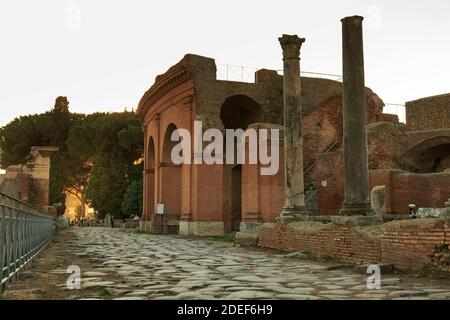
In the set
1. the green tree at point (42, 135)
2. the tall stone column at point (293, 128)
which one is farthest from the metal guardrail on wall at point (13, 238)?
the green tree at point (42, 135)

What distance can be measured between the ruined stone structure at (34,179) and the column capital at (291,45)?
10098 mm

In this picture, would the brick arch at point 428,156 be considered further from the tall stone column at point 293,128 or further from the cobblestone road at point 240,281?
the cobblestone road at point 240,281

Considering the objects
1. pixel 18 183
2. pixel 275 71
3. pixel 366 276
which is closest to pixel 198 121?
pixel 275 71

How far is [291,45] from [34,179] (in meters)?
11.0

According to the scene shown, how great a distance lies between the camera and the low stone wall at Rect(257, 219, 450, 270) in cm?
645

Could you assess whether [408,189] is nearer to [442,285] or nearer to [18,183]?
[442,285]

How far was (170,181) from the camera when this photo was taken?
Result: 1001 inches

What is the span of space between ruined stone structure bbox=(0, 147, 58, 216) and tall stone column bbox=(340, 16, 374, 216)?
1154 cm

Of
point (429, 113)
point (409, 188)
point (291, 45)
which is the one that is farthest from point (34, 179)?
point (429, 113)

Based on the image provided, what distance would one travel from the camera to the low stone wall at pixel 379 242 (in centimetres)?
645

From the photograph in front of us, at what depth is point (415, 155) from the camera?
21.5 m

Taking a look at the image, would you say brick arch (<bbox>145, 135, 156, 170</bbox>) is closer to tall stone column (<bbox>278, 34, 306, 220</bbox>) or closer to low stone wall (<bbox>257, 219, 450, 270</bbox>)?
tall stone column (<bbox>278, 34, 306, 220</bbox>)
